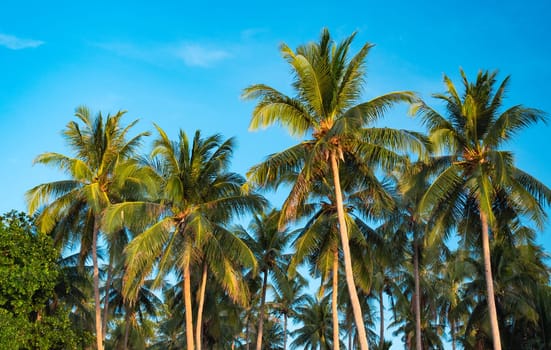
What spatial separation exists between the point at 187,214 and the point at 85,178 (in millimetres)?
4924

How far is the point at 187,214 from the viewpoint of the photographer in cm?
2330

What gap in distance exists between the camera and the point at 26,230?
24.2 meters

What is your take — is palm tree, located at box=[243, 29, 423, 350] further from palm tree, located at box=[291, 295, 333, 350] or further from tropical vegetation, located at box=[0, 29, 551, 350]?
palm tree, located at box=[291, 295, 333, 350]

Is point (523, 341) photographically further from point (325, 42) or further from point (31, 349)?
point (31, 349)

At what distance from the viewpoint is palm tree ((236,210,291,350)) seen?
3081cm

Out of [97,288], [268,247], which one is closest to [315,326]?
[268,247]

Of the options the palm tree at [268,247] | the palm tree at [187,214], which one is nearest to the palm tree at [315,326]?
the palm tree at [268,247]

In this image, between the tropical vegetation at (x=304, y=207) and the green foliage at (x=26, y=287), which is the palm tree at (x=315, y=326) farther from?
the green foliage at (x=26, y=287)

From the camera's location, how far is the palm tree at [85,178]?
2484cm

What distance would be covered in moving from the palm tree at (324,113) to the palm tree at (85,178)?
7428 millimetres

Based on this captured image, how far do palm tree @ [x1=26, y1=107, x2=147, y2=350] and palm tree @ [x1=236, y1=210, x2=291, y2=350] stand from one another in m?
7.34

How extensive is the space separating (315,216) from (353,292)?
664cm

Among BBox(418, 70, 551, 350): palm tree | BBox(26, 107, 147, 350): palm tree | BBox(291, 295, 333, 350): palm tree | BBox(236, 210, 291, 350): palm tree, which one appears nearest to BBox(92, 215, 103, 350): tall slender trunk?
BBox(26, 107, 147, 350): palm tree

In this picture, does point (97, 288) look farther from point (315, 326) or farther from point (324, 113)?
point (315, 326)
